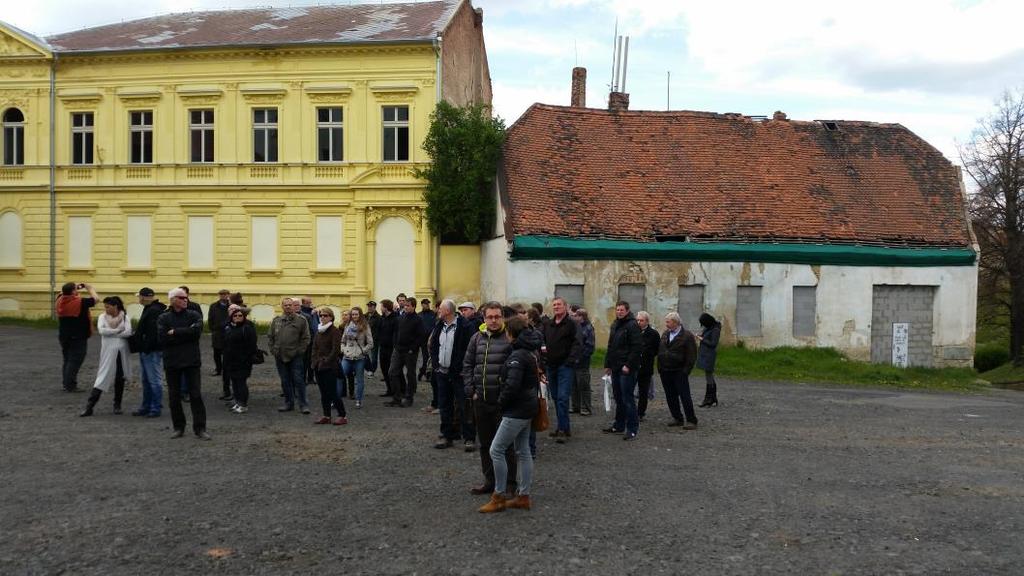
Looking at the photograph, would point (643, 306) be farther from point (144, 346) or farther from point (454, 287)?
point (144, 346)

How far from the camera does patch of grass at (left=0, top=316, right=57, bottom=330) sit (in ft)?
94.9

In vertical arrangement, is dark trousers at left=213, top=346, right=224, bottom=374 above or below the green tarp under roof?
below

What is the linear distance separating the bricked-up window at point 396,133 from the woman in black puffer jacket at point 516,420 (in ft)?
70.1

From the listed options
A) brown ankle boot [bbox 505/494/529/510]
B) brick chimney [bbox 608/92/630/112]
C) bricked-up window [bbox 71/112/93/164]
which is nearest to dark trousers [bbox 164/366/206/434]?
brown ankle boot [bbox 505/494/529/510]

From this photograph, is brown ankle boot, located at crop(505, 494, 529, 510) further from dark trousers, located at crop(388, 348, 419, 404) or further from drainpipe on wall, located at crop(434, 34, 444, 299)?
drainpipe on wall, located at crop(434, 34, 444, 299)

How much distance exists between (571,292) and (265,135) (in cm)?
1237

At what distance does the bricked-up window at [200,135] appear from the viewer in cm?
2961

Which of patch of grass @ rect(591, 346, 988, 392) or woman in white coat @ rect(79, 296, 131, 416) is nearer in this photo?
woman in white coat @ rect(79, 296, 131, 416)

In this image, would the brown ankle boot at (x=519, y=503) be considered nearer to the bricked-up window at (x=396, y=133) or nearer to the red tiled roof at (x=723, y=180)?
the red tiled roof at (x=723, y=180)

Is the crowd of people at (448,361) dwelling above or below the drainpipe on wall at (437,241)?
below

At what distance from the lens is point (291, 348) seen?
43.9 ft

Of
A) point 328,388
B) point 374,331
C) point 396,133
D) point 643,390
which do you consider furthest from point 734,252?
point 328,388

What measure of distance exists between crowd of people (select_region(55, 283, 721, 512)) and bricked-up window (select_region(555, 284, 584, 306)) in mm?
8423

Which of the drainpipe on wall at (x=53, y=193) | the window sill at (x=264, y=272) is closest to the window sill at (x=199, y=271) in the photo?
the window sill at (x=264, y=272)
